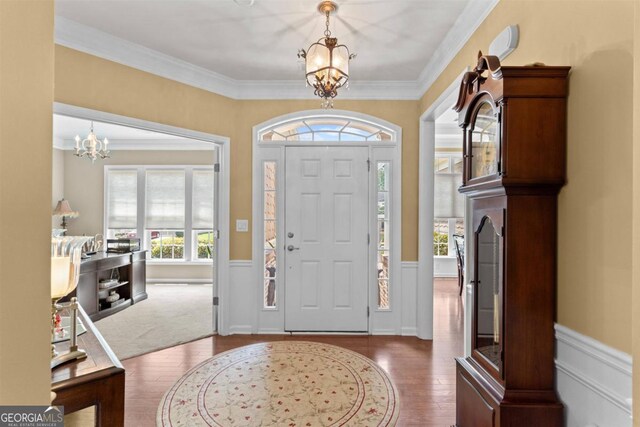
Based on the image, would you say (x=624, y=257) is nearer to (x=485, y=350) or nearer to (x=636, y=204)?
(x=636, y=204)

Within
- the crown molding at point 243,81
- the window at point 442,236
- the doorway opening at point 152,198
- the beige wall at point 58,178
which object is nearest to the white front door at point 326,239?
the crown molding at point 243,81

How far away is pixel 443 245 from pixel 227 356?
5.19m

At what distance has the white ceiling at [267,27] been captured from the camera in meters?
2.23

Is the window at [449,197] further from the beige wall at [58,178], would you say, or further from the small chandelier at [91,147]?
the beige wall at [58,178]

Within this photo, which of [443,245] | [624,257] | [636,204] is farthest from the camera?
[443,245]

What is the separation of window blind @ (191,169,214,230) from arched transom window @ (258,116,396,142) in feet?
10.0

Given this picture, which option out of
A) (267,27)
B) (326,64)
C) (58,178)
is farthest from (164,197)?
(326,64)

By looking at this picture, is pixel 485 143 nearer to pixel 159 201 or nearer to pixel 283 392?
pixel 283 392

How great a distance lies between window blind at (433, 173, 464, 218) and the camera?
21.6 feet

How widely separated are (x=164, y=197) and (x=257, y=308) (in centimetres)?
384

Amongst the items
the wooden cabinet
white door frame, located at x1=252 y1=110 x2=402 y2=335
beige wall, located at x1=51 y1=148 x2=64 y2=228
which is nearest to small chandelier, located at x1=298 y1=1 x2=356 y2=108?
white door frame, located at x1=252 y1=110 x2=402 y2=335

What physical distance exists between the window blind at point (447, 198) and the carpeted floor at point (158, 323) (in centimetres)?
485

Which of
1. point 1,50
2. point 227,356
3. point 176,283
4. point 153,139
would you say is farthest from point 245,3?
point 176,283

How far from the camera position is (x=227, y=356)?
9.89ft
